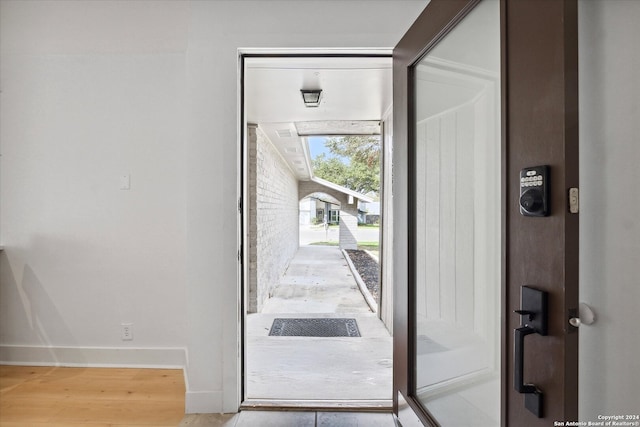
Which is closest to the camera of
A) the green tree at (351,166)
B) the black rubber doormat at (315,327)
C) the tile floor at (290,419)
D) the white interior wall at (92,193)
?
the tile floor at (290,419)

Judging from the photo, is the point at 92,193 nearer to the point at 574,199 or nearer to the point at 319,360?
the point at 319,360

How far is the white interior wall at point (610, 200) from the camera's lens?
2.71 ft

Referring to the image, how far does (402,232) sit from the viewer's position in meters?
1.61

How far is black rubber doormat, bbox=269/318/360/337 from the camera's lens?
3.41m

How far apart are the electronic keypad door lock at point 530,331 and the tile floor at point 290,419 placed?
47.7 inches

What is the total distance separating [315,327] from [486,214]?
287 centimetres

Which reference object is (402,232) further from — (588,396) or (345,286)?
(345,286)

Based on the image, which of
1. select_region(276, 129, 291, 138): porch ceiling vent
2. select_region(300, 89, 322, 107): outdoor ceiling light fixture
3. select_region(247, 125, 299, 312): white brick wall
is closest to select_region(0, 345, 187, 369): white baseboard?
select_region(247, 125, 299, 312): white brick wall

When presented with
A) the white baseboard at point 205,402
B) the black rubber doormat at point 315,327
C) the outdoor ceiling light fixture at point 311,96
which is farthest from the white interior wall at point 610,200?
the black rubber doormat at point 315,327

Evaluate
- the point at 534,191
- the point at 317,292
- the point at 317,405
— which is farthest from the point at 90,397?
the point at 317,292

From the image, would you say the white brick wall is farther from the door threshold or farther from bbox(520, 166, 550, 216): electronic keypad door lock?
bbox(520, 166, 550, 216): electronic keypad door lock

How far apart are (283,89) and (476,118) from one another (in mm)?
2009

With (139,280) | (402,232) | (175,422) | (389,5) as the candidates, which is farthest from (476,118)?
(139,280)

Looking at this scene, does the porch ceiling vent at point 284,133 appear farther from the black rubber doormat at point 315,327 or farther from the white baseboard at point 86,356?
the white baseboard at point 86,356
